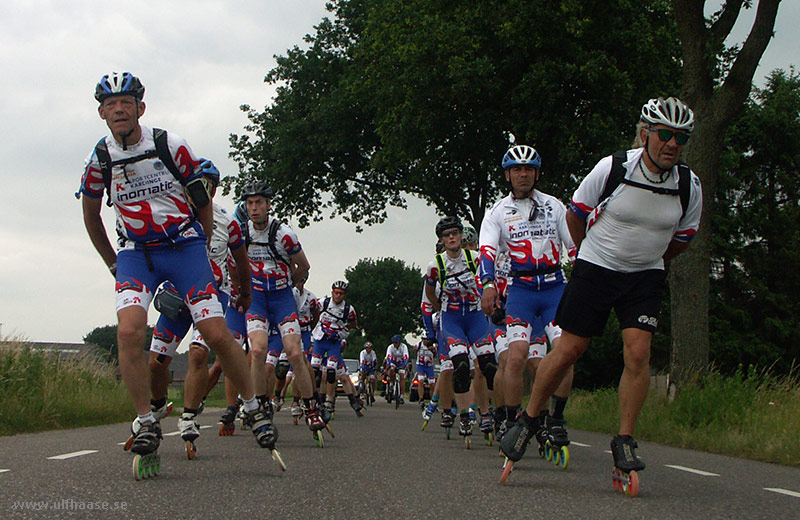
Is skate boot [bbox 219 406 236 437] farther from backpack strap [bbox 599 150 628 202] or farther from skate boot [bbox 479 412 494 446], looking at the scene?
backpack strap [bbox 599 150 628 202]

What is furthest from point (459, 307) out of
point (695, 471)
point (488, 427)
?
point (695, 471)

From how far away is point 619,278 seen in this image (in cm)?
599

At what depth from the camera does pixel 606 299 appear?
6020 millimetres

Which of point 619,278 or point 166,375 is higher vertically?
point 619,278

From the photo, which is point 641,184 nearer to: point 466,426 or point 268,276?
point 466,426

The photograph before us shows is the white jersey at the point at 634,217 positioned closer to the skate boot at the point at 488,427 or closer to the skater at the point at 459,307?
the skater at the point at 459,307

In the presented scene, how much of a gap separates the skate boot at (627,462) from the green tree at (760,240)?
110ft

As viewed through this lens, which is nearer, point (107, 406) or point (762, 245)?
point (107, 406)

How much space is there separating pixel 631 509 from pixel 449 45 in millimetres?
20754

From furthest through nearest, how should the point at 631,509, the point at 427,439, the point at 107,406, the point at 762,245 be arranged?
1. the point at 762,245
2. the point at 107,406
3. the point at 427,439
4. the point at 631,509

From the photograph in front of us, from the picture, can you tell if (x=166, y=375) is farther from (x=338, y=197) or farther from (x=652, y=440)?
(x=338, y=197)

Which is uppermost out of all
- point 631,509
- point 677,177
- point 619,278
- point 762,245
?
point 762,245

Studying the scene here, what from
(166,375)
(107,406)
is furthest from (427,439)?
(107,406)

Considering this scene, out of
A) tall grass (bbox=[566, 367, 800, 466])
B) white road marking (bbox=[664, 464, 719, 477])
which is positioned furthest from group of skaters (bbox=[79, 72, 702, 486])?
tall grass (bbox=[566, 367, 800, 466])
